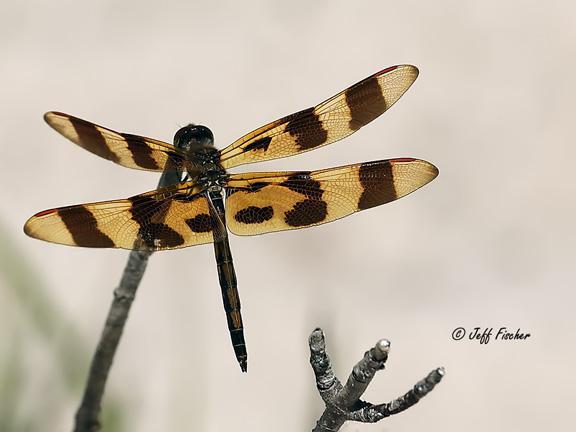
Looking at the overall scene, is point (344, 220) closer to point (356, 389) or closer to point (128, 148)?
point (128, 148)

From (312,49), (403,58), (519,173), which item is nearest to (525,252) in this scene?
(519,173)

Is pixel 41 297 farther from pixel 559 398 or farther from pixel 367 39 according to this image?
pixel 367 39

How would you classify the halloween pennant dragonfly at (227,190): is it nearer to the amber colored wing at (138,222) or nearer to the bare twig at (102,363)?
the amber colored wing at (138,222)

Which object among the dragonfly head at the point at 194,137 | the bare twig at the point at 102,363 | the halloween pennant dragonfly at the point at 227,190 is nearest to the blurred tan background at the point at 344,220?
the halloween pennant dragonfly at the point at 227,190

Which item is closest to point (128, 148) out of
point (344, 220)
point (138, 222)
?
point (138, 222)

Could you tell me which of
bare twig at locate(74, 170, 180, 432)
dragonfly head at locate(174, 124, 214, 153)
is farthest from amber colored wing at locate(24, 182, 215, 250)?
bare twig at locate(74, 170, 180, 432)
